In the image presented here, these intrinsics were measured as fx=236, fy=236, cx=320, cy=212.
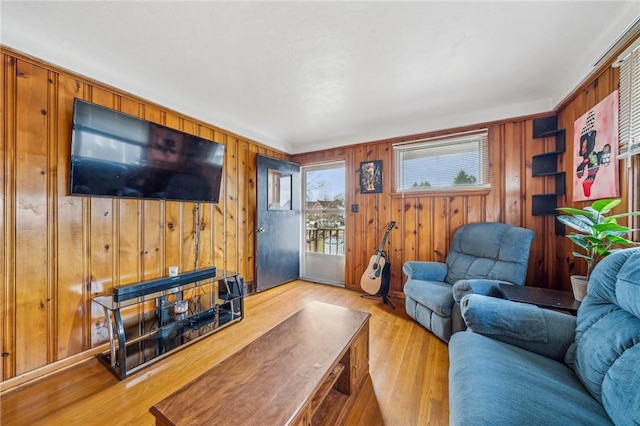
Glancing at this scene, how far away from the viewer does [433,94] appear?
7.45 ft

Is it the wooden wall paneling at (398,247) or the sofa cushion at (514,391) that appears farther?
the wooden wall paneling at (398,247)

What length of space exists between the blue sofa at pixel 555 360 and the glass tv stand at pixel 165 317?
6.36ft

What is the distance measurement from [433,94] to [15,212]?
3348 millimetres

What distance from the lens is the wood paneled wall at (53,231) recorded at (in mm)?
1508

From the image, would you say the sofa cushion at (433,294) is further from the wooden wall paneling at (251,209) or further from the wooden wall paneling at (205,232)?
the wooden wall paneling at (205,232)

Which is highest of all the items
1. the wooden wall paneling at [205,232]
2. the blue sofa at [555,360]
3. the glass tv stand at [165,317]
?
the wooden wall paneling at [205,232]

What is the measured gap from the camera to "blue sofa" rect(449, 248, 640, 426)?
2.56 ft

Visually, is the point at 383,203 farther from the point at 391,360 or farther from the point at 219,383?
the point at 219,383

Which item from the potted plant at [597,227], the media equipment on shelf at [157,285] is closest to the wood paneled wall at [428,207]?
the potted plant at [597,227]

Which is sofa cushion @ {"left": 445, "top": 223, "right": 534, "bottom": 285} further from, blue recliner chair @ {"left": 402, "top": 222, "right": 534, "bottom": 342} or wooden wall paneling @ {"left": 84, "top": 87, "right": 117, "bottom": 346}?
wooden wall paneling @ {"left": 84, "top": 87, "right": 117, "bottom": 346}

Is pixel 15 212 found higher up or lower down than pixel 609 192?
lower down

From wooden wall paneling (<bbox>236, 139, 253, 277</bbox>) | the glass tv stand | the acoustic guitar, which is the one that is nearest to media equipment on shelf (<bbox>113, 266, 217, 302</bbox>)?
the glass tv stand

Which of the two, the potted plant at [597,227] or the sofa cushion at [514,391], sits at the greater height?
the potted plant at [597,227]

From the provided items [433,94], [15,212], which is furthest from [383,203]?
[15,212]
